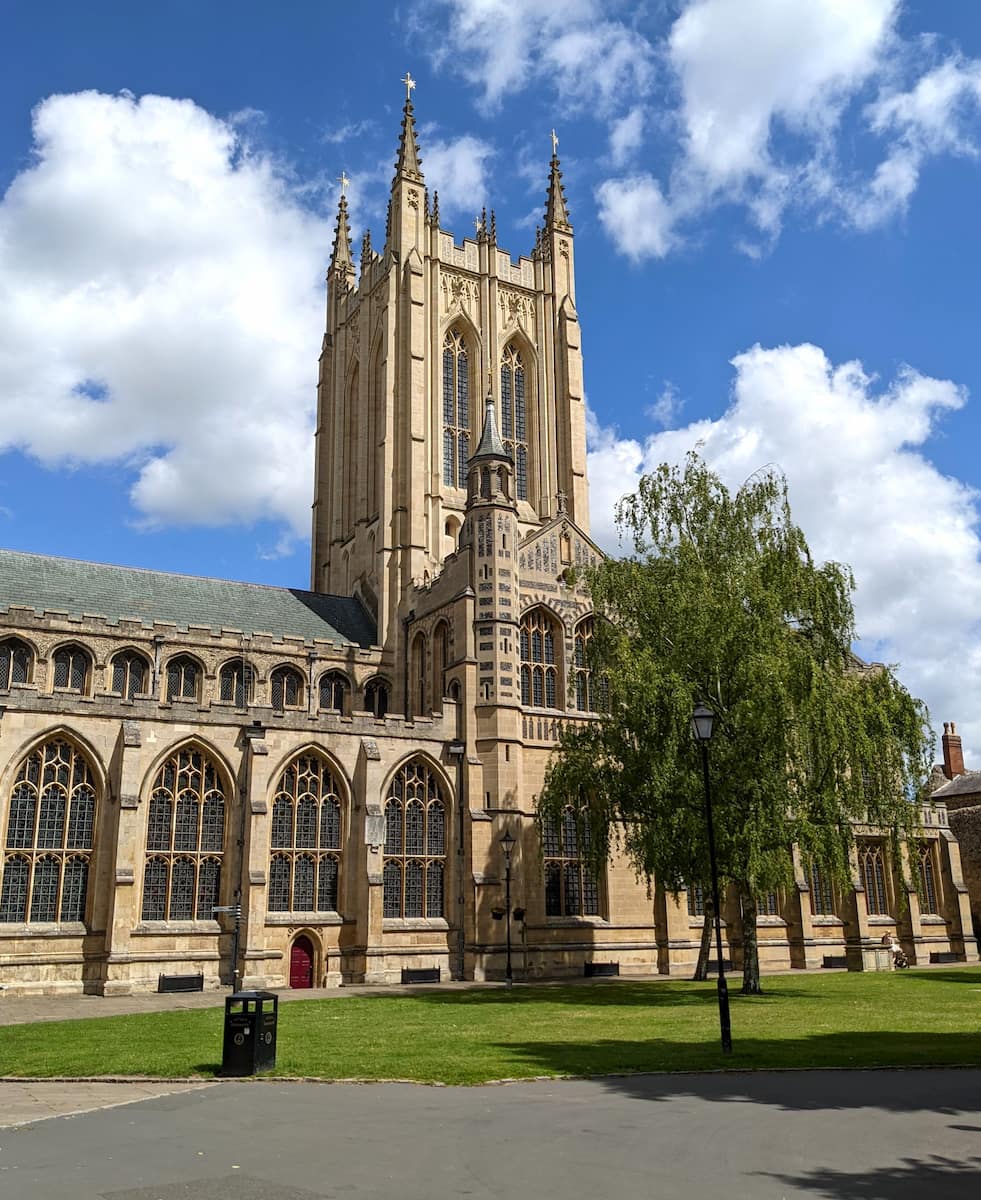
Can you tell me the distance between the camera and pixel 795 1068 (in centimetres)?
1456

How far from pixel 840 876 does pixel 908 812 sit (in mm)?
2728

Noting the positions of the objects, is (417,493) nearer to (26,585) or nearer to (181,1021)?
(26,585)

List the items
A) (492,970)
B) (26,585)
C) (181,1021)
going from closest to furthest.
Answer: (181,1021), (492,970), (26,585)

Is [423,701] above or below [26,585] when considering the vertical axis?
below

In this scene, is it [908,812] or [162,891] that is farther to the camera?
[162,891]

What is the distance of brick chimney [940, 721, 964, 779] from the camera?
6250cm

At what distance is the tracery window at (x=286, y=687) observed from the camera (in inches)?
1642

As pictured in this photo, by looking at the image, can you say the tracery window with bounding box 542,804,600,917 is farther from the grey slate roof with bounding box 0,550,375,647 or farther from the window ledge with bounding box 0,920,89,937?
the window ledge with bounding box 0,920,89,937

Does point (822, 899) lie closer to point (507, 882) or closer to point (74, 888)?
point (507, 882)

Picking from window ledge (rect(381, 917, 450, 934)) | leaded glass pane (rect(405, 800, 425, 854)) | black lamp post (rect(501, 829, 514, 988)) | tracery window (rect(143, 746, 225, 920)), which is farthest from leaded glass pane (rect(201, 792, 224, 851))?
black lamp post (rect(501, 829, 514, 988))

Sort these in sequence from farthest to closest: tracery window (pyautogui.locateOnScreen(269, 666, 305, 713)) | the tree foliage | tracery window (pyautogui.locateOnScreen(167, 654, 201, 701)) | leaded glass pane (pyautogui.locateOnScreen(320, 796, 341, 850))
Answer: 1. tracery window (pyautogui.locateOnScreen(269, 666, 305, 713))
2. tracery window (pyautogui.locateOnScreen(167, 654, 201, 701))
3. leaded glass pane (pyautogui.locateOnScreen(320, 796, 341, 850))
4. the tree foliage

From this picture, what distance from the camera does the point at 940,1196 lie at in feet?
27.0

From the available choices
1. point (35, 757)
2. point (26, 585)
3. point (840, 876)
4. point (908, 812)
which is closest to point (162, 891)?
point (35, 757)

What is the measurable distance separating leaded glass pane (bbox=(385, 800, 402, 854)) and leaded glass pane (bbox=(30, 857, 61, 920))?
10114 millimetres
